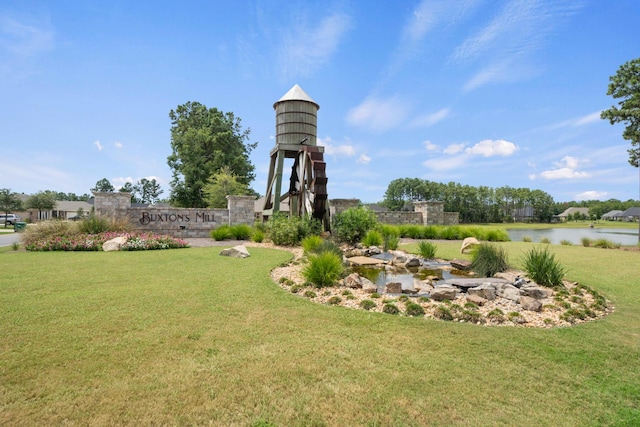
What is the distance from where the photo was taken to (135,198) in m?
71.2

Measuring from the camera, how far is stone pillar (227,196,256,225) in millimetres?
15773

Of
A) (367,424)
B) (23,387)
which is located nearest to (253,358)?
(367,424)

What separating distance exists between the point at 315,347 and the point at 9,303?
4.30m

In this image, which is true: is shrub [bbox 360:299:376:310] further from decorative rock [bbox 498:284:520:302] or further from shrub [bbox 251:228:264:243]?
shrub [bbox 251:228:264:243]

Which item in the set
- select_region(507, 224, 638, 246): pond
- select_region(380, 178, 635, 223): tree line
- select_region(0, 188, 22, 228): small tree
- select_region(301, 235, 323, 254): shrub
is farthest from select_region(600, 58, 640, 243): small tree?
select_region(0, 188, 22, 228): small tree

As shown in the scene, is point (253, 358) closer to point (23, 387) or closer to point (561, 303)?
point (23, 387)

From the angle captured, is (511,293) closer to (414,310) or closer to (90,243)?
(414,310)

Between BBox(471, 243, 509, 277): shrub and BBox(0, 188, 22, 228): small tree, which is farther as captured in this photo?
BBox(0, 188, 22, 228): small tree

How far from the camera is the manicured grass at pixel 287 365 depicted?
2.32 metres

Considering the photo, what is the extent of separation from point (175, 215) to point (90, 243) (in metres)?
5.33

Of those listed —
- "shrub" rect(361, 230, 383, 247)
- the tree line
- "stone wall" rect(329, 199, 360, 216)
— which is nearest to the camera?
"shrub" rect(361, 230, 383, 247)

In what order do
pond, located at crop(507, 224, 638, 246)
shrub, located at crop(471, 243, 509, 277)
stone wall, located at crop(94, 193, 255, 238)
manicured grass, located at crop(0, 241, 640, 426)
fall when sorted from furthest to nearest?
1. pond, located at crop(507, 224, 638, 246)
2. stone wall, located at crop(94, 193, 255, 238)
3. shrub, located at crop(471, 243, 509, 277)
4. manicured grass, located at crop(0, 241, 640, 426)

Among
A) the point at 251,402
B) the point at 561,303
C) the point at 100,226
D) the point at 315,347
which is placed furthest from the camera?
the point at 100,226

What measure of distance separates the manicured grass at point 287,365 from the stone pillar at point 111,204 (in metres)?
10.4
